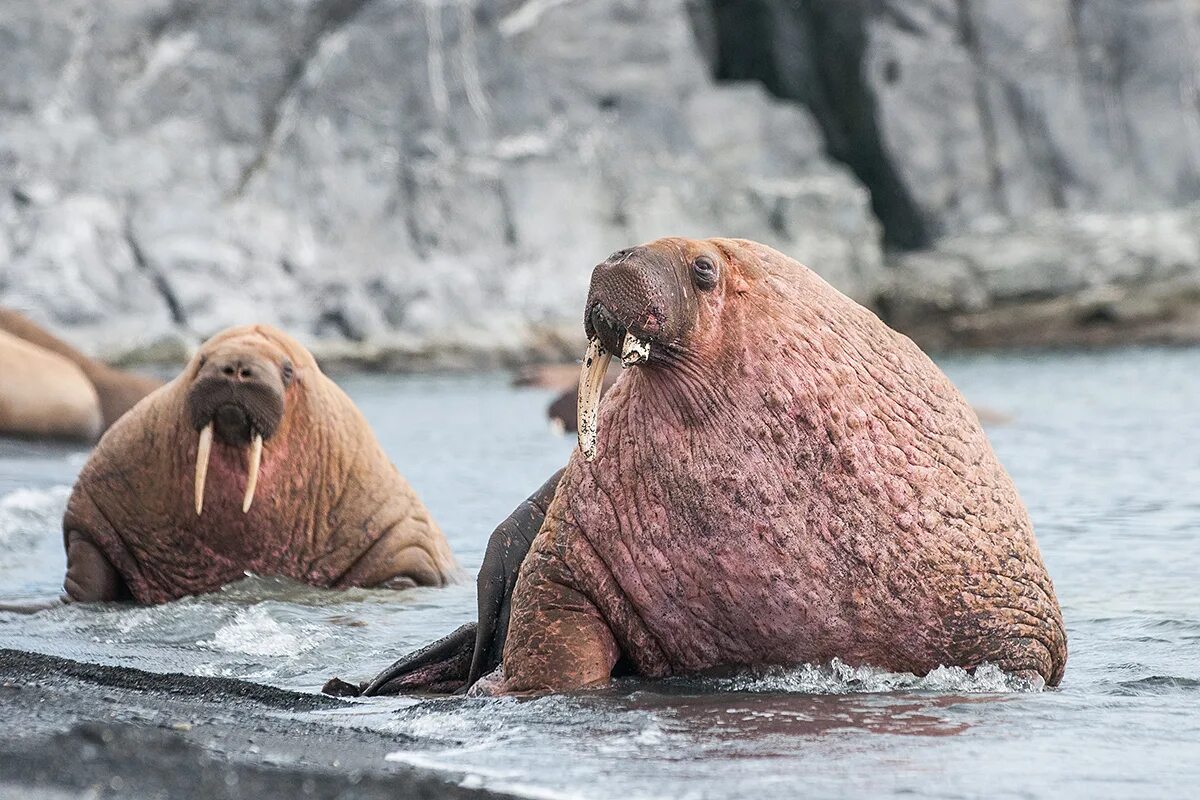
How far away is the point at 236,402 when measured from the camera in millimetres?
6637

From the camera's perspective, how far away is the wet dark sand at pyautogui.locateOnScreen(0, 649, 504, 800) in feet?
9.98

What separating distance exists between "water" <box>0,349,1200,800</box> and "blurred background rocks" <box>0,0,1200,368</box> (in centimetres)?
2249

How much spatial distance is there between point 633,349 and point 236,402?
8.96 feet

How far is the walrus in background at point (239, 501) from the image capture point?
6.89 meters

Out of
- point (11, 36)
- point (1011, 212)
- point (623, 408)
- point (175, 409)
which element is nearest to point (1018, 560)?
point (623, 408)

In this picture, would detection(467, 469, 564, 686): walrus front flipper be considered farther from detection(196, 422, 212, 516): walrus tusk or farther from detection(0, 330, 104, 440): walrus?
detection(0, 330, 104, 440): walrus

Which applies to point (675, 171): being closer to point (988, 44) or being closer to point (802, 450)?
point (988, 44)

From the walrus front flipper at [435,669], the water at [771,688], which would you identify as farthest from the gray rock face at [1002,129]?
the walrus front flipper at [435,669]

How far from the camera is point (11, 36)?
34438 millimetres

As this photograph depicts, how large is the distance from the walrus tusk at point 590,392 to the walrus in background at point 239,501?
2.55 metres

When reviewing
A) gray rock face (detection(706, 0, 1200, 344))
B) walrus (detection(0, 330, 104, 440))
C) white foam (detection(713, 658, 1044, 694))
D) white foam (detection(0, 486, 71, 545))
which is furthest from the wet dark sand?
gray rock face (detection(706, 0, 1200, 344))

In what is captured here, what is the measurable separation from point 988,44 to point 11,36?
21.5m

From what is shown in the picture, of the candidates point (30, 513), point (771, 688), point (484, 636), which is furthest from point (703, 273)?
point (30, 513)

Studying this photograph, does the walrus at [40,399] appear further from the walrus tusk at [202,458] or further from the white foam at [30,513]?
the walrus tusk at [202,458]
